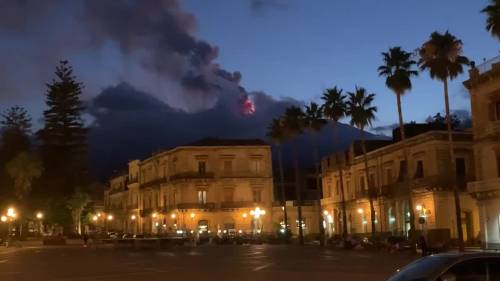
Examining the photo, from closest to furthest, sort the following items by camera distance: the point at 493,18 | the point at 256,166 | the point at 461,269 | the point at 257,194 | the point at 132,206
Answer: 1. the point at 461,269
2. the point at 493,18
3. the point at 257,194
4. the point at 256,166
5. the point at 132,206

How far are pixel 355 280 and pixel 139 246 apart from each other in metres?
48.8

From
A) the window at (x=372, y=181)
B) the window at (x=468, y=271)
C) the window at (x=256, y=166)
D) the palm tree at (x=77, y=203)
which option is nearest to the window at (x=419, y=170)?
the window at (x=372, y=181)

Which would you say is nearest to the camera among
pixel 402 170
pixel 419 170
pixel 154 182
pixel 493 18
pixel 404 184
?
pixel 493 18

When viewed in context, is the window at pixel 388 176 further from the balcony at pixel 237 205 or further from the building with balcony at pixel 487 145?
the balcony at pixel 237 205

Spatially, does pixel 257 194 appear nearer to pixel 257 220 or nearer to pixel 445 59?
pixel 257 220

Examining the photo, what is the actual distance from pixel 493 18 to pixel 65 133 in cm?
6820

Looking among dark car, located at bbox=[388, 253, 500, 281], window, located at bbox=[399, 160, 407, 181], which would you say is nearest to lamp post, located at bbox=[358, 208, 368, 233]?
window, located at bbox=[399, 160, 407, 181]

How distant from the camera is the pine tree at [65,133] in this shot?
93.6 metres

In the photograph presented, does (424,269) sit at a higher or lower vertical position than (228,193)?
lower

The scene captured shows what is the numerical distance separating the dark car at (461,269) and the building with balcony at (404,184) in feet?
121

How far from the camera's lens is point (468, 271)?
10.0 m

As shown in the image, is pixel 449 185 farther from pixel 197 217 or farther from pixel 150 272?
pixel 197 217

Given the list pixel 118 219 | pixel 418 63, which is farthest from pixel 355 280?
pixel 118 219

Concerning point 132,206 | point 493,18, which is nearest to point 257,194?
point 132,206
